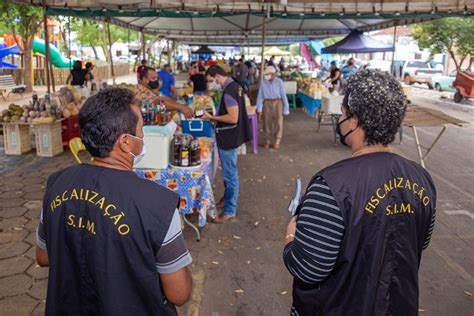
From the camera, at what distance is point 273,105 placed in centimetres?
955

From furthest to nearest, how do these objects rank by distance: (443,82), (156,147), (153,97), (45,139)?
(443,82)
(45,139)
(153,97)
(156,147)

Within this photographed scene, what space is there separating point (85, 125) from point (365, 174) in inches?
42.3

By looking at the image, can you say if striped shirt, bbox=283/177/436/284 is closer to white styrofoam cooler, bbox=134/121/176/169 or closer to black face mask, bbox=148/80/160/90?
white styrofoam cooler, bbox=134/121/176/169

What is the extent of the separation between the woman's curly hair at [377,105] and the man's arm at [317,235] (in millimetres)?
286

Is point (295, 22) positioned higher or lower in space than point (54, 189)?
higher

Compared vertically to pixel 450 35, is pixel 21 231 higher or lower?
lower

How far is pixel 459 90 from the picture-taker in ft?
59.6

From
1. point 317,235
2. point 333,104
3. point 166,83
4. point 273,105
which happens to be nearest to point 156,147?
point 317,235

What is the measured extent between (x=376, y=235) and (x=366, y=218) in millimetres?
89

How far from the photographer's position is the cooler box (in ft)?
17.0

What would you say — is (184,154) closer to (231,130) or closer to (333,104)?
(231,130)

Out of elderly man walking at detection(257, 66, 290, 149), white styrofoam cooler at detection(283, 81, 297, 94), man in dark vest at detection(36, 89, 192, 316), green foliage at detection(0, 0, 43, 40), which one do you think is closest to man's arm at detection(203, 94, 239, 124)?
man in dark vest at detection(36, 89, 192, 316)

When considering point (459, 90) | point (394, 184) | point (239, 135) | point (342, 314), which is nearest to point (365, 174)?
point (394, 184)

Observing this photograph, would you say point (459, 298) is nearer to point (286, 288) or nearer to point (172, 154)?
point (286, 288)
